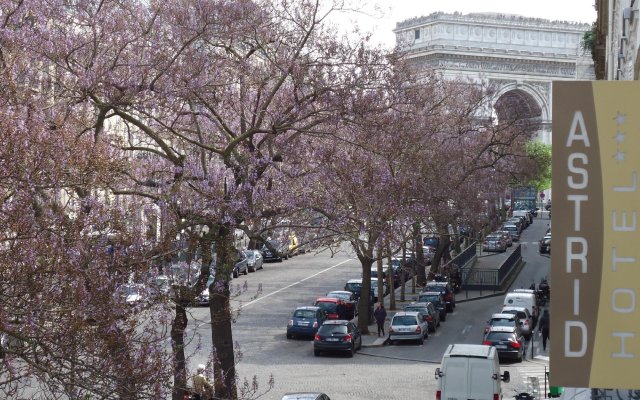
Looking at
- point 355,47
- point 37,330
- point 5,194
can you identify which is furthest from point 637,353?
point 355,47

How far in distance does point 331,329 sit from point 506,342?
19.8ft

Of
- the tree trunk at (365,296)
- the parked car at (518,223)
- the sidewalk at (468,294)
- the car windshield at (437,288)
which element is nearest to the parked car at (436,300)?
the sidewalk at (468,294)

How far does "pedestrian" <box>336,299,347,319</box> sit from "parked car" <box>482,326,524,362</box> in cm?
1021

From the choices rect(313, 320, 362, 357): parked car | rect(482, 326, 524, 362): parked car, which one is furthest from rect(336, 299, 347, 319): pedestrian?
rect(482, 326, 524, 362): parked car

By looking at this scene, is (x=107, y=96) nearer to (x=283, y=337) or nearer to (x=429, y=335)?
(x=283, y=337)

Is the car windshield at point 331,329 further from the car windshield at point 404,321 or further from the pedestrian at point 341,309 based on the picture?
the pedestrian at point 341,309

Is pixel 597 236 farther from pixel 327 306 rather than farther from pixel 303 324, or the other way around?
pixel 327 306

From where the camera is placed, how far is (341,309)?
4969 centimetres

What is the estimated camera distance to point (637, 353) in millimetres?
8789

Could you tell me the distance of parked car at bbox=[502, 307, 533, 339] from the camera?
45406 millimetres

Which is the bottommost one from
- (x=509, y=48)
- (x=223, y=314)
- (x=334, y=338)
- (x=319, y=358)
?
(x=319, y=358)

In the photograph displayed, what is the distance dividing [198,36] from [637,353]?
1490cm

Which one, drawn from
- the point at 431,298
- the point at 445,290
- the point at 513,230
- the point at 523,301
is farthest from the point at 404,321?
the point at 513,230

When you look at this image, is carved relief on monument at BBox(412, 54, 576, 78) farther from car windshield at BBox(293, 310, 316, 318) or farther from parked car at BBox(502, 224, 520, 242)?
car windshield at BBox(293, 310, 316, 318)
